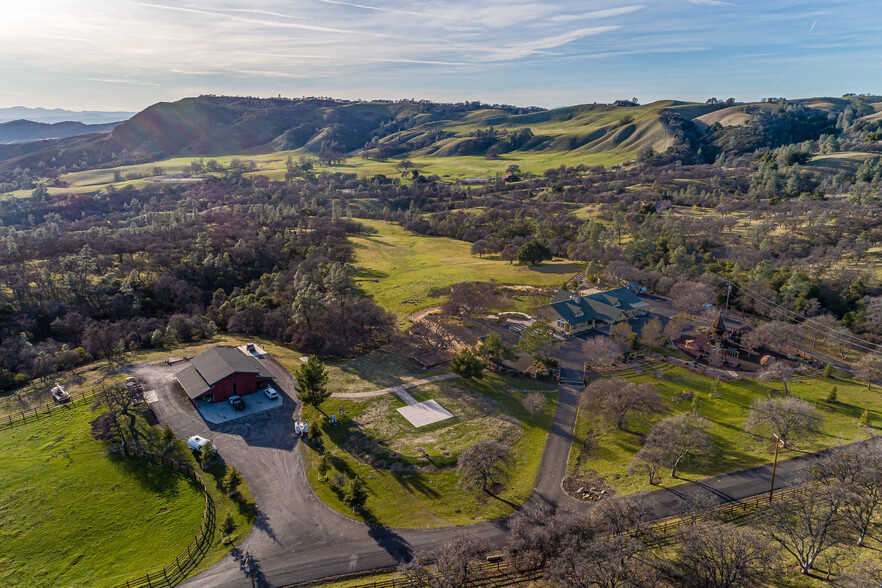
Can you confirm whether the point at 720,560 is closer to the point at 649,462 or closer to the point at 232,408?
the point at 649,462

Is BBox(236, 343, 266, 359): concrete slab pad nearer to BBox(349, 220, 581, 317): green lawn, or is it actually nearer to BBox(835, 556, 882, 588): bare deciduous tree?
BBox(349, 220, 581, 317): green lawn

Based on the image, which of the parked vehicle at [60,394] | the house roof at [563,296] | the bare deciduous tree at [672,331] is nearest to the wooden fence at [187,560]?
the parked vehicle at [60,394]

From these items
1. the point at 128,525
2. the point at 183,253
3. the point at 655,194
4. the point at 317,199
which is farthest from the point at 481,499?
the point at 317,199

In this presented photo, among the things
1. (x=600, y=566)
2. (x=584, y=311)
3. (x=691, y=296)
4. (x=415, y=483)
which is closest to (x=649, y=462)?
(x=600, y=566)

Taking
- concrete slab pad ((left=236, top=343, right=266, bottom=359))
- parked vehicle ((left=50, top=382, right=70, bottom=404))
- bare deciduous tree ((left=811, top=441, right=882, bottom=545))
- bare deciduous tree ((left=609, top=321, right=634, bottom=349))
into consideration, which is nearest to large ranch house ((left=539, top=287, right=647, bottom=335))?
bare deciduous tree ((left=609, top=321, right=634, bottom=349))

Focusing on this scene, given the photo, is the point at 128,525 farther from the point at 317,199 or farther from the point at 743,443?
the point at 317,199

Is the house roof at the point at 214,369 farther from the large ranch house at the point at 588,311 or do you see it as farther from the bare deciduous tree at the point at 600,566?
the large ranch house at the point at 588,311
